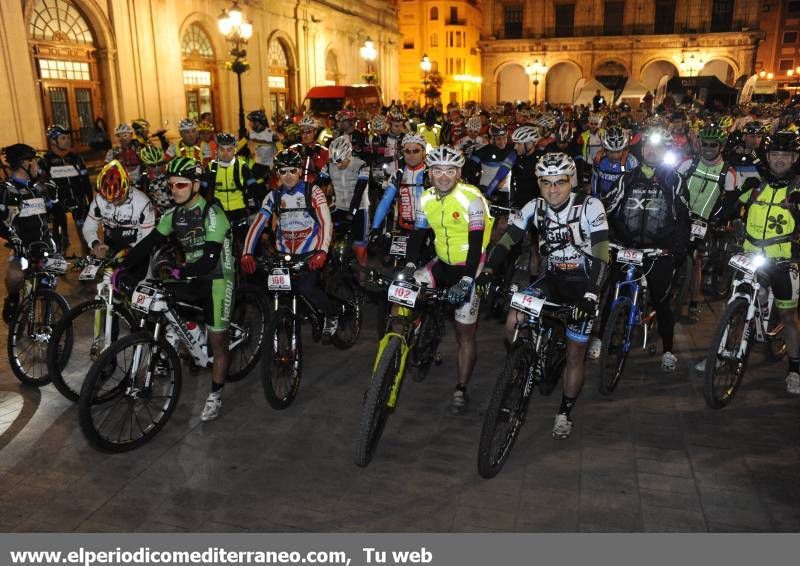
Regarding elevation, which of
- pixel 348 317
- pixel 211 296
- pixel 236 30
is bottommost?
pixel 348 317

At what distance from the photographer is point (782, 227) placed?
18.8ft

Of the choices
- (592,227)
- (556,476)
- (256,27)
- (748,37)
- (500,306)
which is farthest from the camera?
(748,37)

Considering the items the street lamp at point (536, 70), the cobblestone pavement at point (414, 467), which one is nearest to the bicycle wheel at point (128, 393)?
the cobblestone pavement at point (414, 467)

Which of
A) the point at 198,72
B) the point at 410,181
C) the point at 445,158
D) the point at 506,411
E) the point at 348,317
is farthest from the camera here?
the point at 198,72

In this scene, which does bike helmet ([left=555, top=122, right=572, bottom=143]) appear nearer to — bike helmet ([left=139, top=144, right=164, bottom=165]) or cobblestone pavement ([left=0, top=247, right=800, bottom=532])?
cobblestone pavement ([left=0, top=247, right=800, bottom=532])

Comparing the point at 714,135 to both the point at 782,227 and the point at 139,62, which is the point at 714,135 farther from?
the point at 139,62

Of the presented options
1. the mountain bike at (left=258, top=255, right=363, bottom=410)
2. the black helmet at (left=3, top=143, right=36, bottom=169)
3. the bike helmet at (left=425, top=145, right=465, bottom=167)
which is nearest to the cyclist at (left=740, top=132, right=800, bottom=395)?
the bike helmet at (left=425, top=145, right=465, bottom=167)

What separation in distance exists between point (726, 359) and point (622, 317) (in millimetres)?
929

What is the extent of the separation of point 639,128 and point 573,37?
57.8 metres

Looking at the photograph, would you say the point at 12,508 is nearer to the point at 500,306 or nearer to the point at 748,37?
the point at 500,306

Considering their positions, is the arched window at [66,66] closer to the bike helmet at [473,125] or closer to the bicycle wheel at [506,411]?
the bike helmet at [473,125]

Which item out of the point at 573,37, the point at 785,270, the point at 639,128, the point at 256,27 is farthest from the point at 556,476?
the point at 573,37

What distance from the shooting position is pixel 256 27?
27.1 meters

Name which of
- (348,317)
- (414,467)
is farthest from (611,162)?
(414,467)
